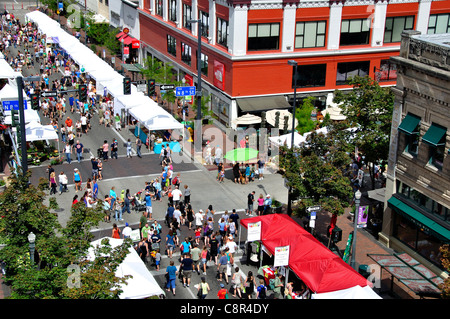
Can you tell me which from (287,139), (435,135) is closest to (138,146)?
(287,139)

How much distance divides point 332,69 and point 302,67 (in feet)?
9.25

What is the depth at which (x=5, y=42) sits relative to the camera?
7194 cm

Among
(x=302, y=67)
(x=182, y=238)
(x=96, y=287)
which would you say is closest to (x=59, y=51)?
(x=302, y=67)

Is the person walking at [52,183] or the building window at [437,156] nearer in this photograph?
the building window at [437,156]

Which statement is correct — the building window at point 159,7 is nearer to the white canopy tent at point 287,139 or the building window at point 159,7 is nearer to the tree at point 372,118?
the white canopy tent at point 287,139

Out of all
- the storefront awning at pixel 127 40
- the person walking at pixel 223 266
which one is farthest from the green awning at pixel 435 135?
the storefront awning at pixel 127 40

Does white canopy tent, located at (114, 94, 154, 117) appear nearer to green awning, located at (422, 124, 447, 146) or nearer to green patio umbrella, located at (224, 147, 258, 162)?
green patio umbrella, located at (224, 147, 258, 162)

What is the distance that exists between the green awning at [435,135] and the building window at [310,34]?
22643mm

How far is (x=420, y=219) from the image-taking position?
24453mm

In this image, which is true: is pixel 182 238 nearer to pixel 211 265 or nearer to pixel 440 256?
pixel 211 265

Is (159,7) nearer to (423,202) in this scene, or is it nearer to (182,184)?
(182,184)

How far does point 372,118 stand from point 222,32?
18241 millimetres

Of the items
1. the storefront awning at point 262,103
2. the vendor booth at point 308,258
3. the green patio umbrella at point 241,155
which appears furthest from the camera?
the storefront awning at point 262,103

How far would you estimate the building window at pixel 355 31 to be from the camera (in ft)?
149
